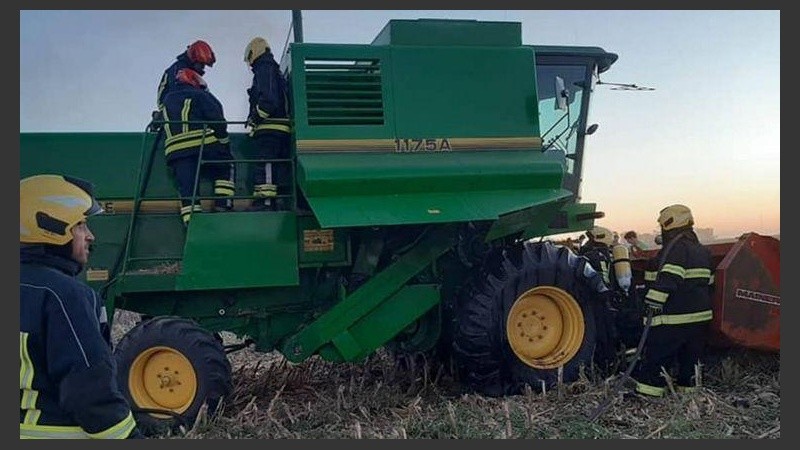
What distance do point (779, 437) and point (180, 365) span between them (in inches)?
170

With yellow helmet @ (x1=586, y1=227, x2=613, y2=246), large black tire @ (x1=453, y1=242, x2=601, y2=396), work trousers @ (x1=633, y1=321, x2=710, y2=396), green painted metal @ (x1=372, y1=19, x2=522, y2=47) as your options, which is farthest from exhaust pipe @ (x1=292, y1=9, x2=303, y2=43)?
work trousers @ (x1=633, y1=321, x2=710, y2=396)

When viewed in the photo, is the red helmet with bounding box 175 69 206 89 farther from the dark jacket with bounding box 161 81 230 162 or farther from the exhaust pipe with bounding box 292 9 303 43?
the exhaust pipe with bounding box 292 9 303 43

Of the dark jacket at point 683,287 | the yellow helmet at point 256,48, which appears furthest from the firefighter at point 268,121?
the dark jacket at point 683,287

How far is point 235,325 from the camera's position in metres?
6.41

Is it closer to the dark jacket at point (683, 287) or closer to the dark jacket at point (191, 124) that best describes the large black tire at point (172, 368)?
the dark jacket at point (191, 124)

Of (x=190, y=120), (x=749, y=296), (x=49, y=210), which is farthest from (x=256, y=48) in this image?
(x=749, y=296)

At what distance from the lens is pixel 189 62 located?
Answer: 6793 mm

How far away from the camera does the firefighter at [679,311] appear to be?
670 cm

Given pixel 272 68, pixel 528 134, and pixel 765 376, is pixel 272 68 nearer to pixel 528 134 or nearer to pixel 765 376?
pixel 528 134

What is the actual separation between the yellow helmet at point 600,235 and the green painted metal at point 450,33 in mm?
2780

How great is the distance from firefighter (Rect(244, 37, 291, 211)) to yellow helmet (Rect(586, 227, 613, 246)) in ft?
12.3

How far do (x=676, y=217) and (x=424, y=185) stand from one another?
7.70 feet

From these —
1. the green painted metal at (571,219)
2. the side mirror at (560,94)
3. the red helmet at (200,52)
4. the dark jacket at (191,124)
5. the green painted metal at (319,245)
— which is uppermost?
Result: the red helmet at (200,52)

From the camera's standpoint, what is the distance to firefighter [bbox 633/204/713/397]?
22.0 ft
